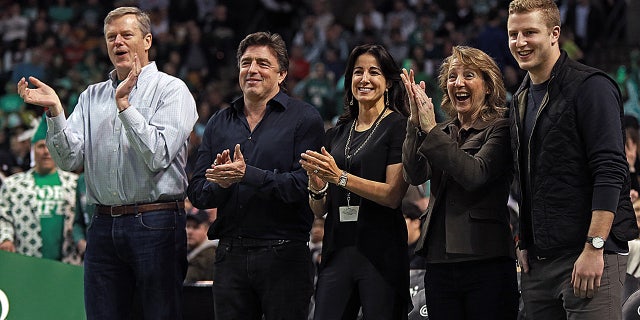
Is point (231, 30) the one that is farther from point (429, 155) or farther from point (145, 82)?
point (429, 155)

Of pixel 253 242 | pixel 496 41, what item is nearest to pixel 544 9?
pixel 253 242

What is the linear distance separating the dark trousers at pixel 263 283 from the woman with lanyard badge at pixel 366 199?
0.45 ft

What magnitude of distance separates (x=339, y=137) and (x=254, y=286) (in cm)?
85

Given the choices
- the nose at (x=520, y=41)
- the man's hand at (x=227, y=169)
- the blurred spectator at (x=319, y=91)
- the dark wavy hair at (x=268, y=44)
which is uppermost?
the blurred spectator at (x=319, y=91)

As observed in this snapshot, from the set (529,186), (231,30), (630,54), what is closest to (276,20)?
(231,30)

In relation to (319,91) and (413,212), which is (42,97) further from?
(319,91)

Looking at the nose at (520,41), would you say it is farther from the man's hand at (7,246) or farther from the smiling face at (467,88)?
the man's hand at (7,246)

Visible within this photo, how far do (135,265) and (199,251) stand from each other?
289cm

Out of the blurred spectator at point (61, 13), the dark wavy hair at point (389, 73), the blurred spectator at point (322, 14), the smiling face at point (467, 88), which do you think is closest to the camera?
the smiling face at point (467, 88)

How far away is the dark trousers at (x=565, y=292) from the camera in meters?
4.26

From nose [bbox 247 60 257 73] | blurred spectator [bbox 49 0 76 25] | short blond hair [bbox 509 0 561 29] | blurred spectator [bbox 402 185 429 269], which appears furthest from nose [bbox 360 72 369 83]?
blurred spectator [bbox 49 0 76 25]

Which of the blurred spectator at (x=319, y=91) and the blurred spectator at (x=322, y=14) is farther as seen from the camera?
the blurred spectator at (x=322, y=14)

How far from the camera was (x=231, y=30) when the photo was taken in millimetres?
18031

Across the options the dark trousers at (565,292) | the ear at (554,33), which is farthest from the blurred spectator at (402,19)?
the dark trousers at (565,292)
